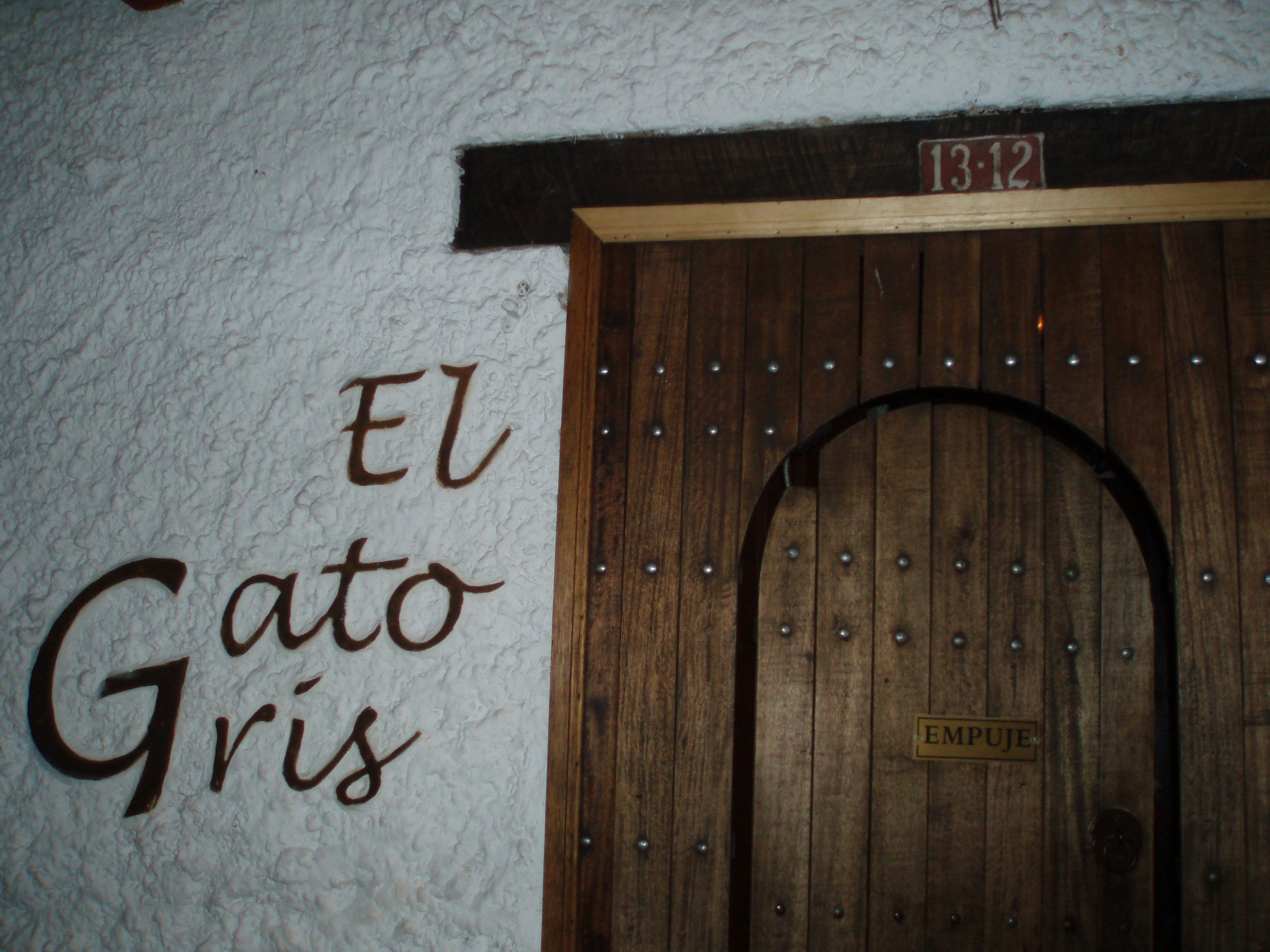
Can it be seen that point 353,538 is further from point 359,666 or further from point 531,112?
point 531,112

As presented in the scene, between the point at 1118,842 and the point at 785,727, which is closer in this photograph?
the point at 1118,842

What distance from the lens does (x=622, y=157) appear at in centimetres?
168

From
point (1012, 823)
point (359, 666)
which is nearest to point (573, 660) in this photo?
point (359, 666)

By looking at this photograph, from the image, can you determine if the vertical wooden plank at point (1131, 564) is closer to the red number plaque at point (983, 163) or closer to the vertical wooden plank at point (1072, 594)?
the vertical wooden plank at point (1072, 594)

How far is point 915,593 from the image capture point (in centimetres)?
154

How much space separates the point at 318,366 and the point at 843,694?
1208 millimetres

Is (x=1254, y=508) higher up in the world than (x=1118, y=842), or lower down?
higher up

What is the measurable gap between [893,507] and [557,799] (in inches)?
31.8

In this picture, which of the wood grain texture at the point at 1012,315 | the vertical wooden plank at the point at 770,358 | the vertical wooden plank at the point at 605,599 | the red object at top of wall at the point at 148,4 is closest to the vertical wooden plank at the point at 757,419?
the vertical wooden plank at the point at 770,358

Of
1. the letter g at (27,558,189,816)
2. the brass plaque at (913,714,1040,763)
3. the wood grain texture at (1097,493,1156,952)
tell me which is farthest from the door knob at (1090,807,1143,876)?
the letter g at (27,558,189,816)

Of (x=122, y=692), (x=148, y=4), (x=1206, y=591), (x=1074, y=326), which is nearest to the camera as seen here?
(x=1206, y=591)

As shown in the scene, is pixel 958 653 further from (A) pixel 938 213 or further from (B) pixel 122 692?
(B) pixel 122 692

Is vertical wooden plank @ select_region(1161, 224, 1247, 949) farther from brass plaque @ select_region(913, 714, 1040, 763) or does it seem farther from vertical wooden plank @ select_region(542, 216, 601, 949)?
vertical wooden plank @ select_region(542, 216, 601, 949)

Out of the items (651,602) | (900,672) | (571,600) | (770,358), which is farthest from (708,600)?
(770,358)
